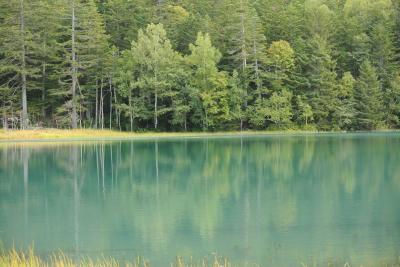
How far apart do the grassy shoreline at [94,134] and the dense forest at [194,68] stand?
1235 millimetres

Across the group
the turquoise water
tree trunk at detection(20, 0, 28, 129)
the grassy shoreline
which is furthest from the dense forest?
the turquoise water

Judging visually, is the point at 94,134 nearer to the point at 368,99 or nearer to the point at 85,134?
the point at 85,134

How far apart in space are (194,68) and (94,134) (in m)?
12.9

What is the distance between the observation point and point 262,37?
6212cm

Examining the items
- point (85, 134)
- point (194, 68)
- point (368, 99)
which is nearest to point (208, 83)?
point (194, 68)

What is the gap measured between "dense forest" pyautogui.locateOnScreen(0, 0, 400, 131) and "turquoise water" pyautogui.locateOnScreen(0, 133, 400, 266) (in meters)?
26.2

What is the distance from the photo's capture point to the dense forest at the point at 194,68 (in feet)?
189

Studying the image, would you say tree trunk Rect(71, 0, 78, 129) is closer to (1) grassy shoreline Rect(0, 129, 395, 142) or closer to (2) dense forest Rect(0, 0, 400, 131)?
(2) dense forest Rect(0, 0, 400, 131)

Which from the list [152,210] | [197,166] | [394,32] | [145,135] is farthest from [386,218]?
[394,32]

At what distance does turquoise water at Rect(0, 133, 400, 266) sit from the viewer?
459 inches

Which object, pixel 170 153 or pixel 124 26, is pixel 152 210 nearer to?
pixel 170 153

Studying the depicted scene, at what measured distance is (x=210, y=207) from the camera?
16781 mm

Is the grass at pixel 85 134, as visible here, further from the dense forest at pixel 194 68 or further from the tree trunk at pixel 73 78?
the tree trunk at pixel 73 78

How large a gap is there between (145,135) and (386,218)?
43784mm
